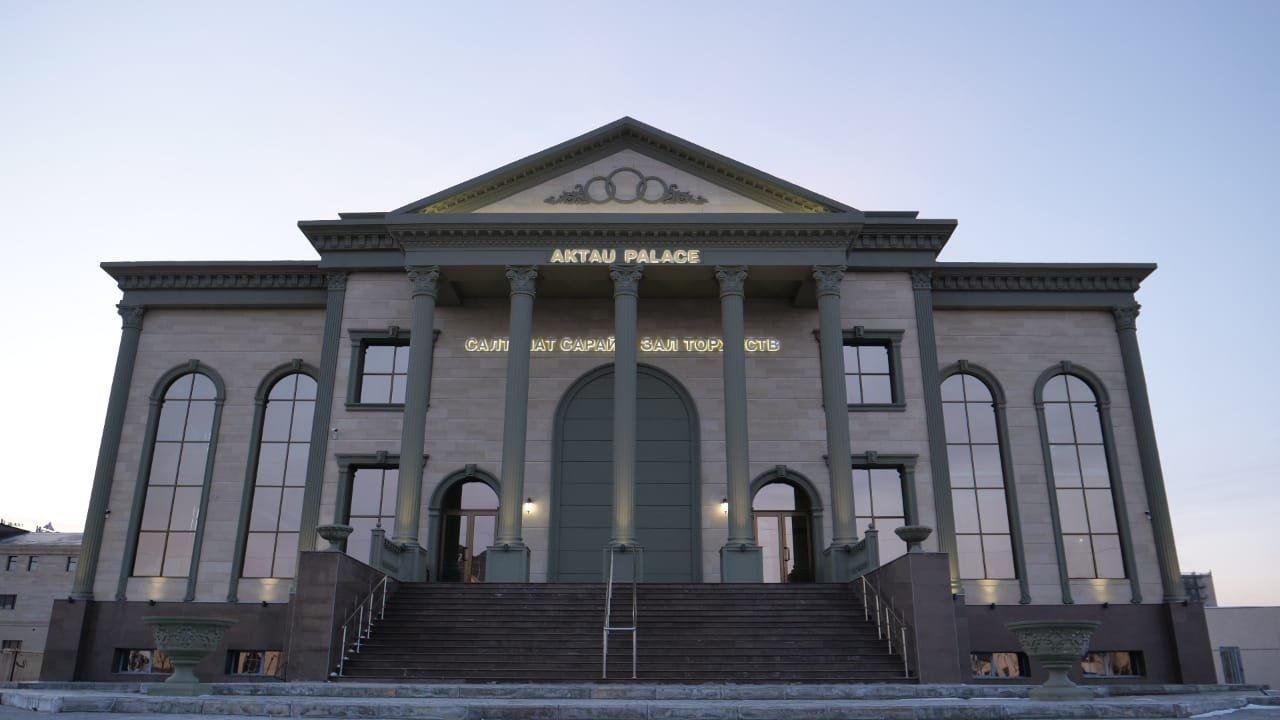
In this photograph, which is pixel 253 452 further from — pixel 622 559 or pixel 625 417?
Result: pixel 622 559

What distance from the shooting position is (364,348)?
97.9 ft

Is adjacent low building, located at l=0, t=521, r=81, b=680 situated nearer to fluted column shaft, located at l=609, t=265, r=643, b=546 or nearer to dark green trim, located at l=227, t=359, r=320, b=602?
dark green trim, located at l=227, t=359, r=320, b=602

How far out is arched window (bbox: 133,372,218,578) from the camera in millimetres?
28688

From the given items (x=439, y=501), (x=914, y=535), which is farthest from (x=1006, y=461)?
(x=439, y=501)

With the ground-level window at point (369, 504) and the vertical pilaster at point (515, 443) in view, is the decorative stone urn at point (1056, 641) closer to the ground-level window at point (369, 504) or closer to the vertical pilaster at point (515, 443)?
the vertical pilaster at point (515, 443)

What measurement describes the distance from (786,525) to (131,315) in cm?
2210

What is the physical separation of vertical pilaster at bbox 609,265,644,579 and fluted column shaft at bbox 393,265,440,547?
5.39 m

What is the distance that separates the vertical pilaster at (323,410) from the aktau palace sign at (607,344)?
4.03 m

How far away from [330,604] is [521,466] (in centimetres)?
776

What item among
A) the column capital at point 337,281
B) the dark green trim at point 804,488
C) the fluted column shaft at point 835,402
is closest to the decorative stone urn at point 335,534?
the column capital at point 337,281

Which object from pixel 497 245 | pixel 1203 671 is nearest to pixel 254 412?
pixel 497 245

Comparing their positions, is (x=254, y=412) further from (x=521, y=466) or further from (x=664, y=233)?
(x=664, y=233)

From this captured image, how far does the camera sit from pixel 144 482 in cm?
2923

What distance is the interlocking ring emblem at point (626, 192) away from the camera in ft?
93.0
